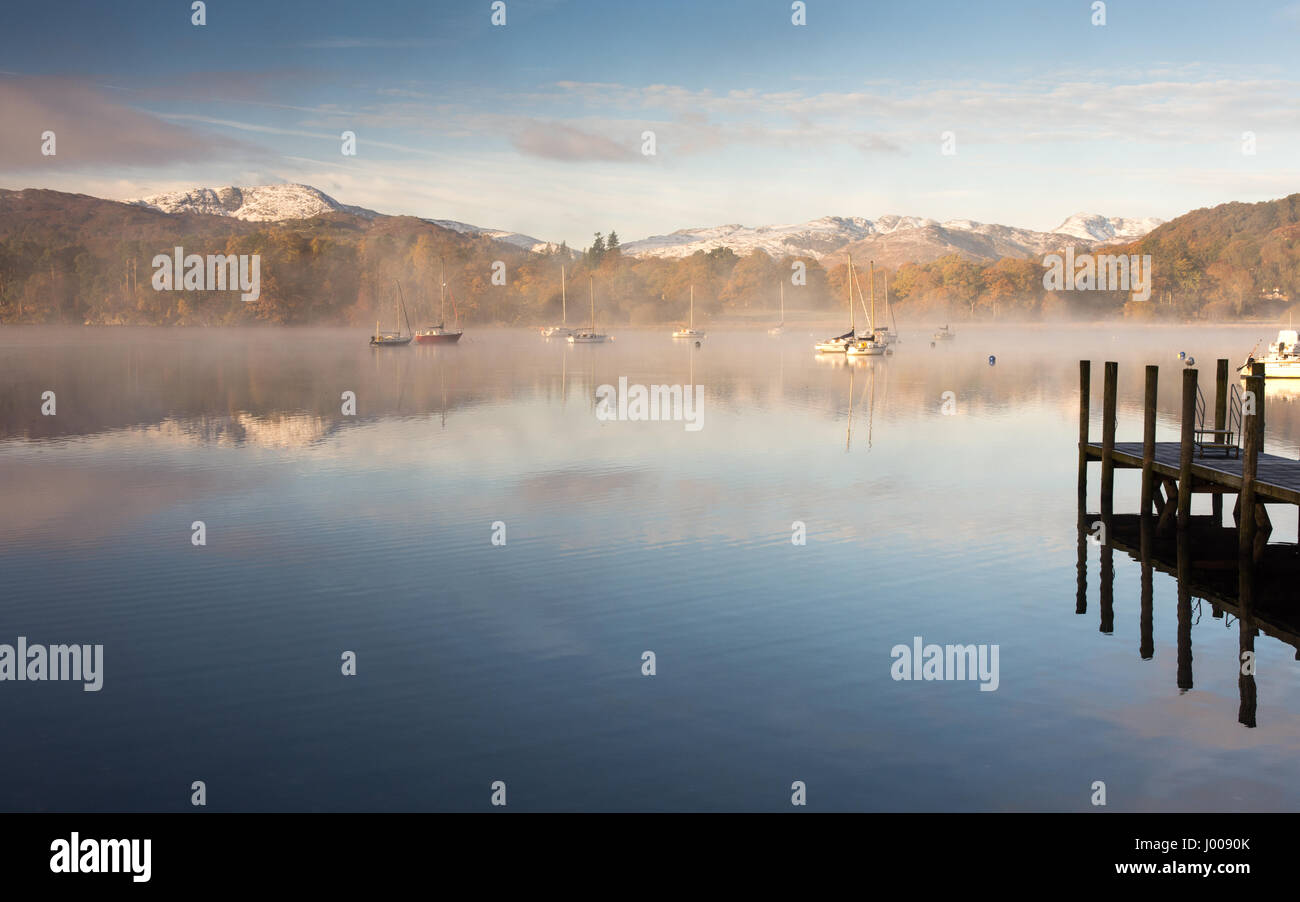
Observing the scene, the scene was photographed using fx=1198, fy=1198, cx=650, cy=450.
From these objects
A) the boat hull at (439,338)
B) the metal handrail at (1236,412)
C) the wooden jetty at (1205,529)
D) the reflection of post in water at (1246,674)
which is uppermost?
the boat hull at (439,338)

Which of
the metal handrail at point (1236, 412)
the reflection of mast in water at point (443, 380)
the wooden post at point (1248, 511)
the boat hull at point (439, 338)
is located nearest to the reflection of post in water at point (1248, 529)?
the wooden post at point (1248, 511)

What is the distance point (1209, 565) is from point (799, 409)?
38040 mm

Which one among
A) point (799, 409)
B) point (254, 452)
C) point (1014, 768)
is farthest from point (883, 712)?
point (799, 409)

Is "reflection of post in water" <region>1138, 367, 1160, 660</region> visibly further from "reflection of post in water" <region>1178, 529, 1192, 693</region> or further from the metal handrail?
the metal handrail

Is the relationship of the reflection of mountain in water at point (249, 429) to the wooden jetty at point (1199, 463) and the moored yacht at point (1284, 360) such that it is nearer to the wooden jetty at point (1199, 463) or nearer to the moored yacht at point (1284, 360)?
the wooden jetty at point (1199, 463)

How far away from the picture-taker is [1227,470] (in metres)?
24.5

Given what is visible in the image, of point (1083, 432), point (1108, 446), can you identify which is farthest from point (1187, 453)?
point (1083, 432)

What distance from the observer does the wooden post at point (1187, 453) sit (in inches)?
968

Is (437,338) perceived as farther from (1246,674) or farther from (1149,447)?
(1246,674)

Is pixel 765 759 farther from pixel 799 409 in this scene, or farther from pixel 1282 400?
pixel 1282 400

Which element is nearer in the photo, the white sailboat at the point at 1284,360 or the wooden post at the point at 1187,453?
the wooden post at the point at 1187,453

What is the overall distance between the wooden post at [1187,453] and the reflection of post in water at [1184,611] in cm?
43

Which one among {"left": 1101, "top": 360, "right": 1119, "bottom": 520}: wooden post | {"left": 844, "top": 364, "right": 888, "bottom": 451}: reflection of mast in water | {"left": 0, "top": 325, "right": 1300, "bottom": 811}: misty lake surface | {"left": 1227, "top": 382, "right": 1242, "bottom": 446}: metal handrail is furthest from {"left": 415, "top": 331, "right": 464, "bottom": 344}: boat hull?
{"left": 1101, "top": 360, "right": 1119, "bottom": 520}: wooden post

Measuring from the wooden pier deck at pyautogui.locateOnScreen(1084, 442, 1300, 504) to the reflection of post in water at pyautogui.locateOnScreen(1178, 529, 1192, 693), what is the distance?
1.39m
